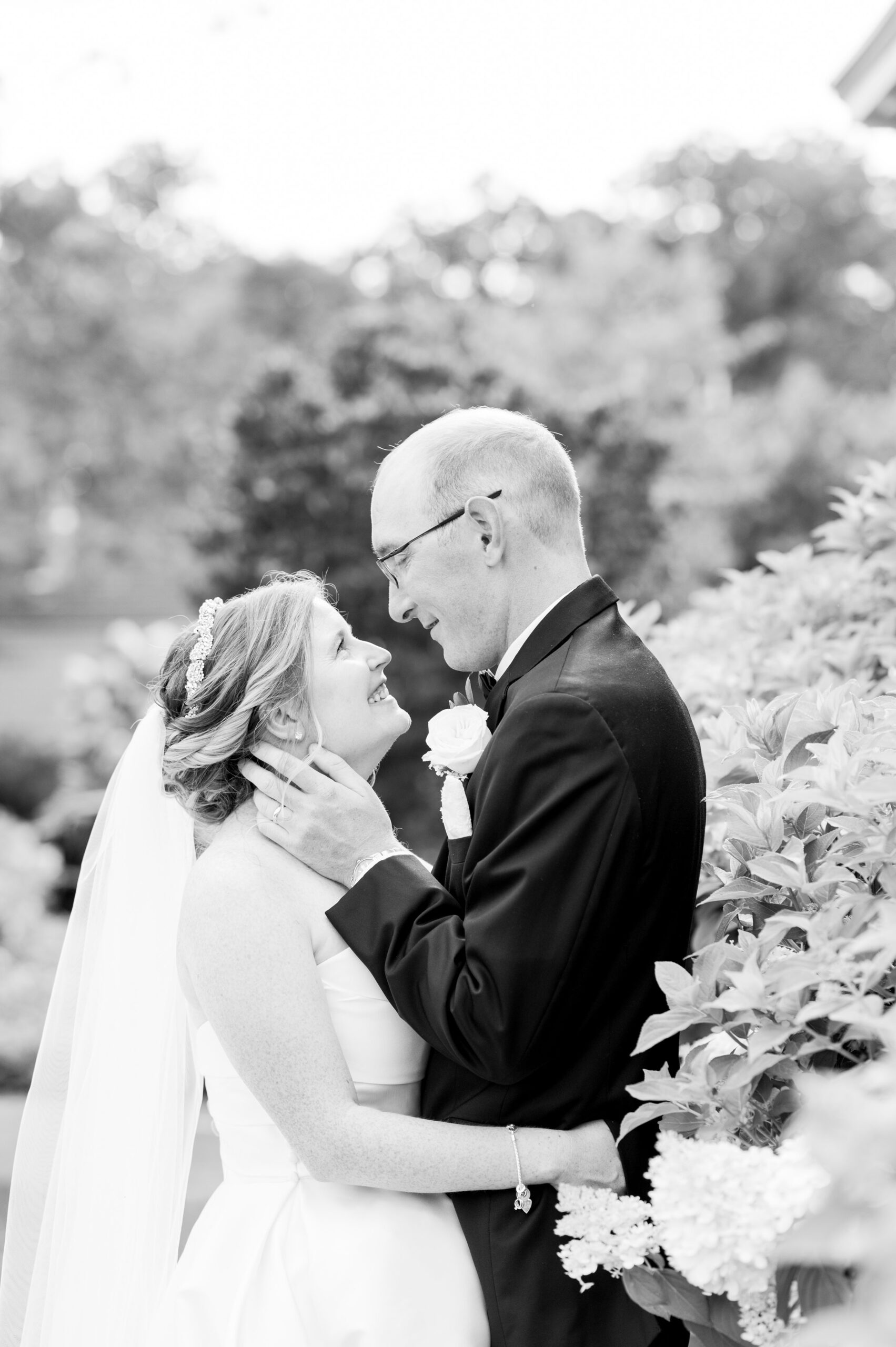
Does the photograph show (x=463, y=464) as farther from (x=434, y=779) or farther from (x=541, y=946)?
(x=434, y=779)

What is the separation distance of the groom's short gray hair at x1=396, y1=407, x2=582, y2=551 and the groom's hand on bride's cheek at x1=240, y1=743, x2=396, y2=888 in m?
0.59

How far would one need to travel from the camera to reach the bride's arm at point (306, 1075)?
2299mm

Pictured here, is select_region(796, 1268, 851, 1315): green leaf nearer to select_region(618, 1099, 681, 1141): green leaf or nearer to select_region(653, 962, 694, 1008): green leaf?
select_region(618, 1099, 681, 1141): green leaf

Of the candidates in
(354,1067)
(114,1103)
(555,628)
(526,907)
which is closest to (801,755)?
(555,628)

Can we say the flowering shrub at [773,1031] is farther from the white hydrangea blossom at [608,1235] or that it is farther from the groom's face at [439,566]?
the groom's face at [439,566]

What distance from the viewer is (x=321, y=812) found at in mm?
2523

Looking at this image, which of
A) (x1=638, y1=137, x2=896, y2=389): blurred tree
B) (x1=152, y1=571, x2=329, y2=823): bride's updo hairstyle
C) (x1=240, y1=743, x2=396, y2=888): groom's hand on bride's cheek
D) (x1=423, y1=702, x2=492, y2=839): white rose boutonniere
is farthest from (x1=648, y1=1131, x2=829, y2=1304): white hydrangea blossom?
(x1=638, y1=137, x2=896, y2=389): blurred tree

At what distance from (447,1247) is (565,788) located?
37.8 inches

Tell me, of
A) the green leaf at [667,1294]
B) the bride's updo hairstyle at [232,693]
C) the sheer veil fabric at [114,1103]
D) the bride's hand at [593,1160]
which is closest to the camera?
the green leaf at [667,1294]

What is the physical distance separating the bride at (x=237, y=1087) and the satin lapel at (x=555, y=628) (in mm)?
421

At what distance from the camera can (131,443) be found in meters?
29.2

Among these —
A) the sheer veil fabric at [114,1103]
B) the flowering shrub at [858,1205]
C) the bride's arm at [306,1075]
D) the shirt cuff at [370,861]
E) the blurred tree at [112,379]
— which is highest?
the flowering shrub at [858,1205]

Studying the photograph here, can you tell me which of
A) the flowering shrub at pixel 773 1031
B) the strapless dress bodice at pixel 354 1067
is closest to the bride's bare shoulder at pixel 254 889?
the strapless dress bodice at pixel 354 1067

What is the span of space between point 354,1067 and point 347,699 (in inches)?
30.6
